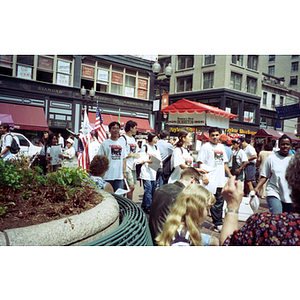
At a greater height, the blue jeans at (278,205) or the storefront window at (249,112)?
the storefront window at (249,112)

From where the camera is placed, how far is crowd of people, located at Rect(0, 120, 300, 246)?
1.55 m

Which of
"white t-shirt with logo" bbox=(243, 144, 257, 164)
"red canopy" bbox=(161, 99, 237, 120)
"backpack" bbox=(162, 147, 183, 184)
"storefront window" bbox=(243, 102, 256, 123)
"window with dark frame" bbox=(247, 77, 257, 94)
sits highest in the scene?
"window with dark frame" bbox=(247, 77, 257, 94)

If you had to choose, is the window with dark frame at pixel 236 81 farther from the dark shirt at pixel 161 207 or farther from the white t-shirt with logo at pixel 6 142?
the dark shirt at pixel 161 207

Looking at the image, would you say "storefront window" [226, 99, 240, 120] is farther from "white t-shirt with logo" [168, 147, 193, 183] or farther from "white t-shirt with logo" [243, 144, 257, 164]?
"white t-shirt with logo" [168, 147, 193, 183]

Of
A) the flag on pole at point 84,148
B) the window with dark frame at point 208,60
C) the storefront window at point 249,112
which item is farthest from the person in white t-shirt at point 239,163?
the storefront window at point 249,112

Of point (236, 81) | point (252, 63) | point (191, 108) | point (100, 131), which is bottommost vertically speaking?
point (100, 131)

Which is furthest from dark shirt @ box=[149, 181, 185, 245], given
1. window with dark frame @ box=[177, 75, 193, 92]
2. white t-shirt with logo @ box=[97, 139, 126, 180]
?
window with dark frame @ box=[177, 75, 193, 92]

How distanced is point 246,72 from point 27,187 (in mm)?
26489

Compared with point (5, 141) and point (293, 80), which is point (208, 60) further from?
point (5, 141)

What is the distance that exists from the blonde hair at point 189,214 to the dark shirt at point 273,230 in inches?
21.0

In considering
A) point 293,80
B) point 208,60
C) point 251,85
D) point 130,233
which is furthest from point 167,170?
point 293,80

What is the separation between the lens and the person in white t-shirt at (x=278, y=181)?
3607 mm

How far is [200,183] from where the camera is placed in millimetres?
4484

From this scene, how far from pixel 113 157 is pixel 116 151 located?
0.12 meters
